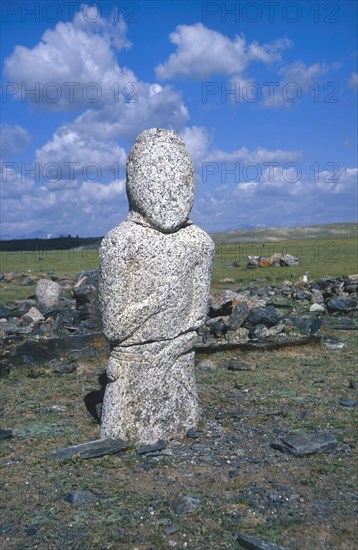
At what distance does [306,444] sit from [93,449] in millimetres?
2675

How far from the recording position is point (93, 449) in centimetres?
750

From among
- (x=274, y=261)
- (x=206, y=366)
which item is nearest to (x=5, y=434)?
(x=206, y=366)

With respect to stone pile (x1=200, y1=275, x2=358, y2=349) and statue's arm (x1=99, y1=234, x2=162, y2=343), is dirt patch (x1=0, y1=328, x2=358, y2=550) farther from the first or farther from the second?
stone pile (x1=200, y1=275, x2=358, y2=349)

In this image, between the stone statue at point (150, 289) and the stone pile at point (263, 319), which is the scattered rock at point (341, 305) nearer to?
the stone pile at point (263, 319)

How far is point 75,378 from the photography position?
457 inches

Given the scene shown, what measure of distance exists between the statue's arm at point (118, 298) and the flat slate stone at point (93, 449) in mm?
1298

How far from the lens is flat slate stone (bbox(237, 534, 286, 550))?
5.28 m

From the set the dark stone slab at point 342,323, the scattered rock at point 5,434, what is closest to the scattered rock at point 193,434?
the scattered rock at point 5,434

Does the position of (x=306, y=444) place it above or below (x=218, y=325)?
below

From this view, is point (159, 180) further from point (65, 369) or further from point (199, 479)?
point (65, 369)

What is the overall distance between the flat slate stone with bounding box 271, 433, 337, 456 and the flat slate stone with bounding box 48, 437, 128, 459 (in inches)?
78.5

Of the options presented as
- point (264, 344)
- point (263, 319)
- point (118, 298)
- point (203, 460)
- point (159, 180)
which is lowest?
point (203, 460)

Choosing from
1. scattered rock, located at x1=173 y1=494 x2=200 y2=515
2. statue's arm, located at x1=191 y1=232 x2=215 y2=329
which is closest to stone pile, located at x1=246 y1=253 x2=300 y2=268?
statue's arm, located at x1=191 y1=232 x2=215 y2=329

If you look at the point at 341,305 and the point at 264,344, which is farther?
the point at 341,305
